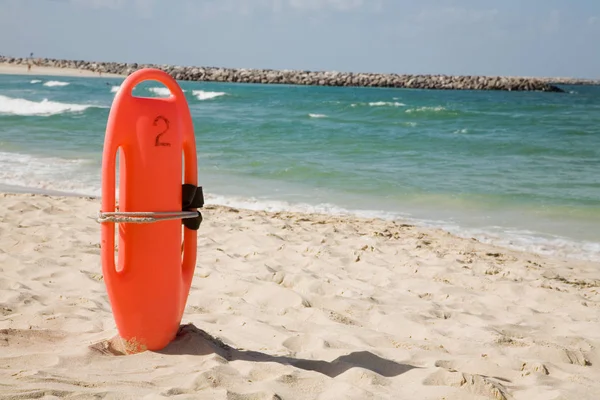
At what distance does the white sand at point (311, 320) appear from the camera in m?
2.67

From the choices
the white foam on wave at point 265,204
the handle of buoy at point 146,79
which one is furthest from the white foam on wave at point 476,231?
the handle of buoy at point 146,79

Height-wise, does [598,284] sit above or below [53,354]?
below

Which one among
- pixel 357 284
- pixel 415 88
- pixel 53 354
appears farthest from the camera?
pixel 415 88

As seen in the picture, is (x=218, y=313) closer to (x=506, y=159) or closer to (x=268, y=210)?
(x=268, y=210)

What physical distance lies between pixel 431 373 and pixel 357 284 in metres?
1.65

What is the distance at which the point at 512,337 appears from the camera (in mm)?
3613

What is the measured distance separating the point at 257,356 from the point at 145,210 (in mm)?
827

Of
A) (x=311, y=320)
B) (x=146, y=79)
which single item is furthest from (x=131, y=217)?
(x=311, y=320)

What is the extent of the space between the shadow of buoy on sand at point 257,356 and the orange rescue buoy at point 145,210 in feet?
0.23

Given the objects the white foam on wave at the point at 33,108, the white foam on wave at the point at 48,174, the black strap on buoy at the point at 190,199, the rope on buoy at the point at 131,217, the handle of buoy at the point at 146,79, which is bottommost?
the white foam on wave at the point at 48,174

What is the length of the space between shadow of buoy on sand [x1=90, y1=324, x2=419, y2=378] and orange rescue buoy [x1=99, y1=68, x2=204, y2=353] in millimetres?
70

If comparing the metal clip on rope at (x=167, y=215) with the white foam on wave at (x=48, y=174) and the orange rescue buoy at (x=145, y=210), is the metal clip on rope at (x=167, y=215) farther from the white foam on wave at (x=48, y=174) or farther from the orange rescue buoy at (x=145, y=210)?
the white foam on wave at (x=48, y=174)

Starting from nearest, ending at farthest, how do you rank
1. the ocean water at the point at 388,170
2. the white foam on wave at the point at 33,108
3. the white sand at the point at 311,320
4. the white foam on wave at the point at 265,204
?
the white sand at the point at 311,320 < the white foam on wave at the point at 265,204 < the ocean water at the point at 388,170 < the white foam on wave at the point at 33,108

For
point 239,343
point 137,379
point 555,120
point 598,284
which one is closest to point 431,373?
point 239,343
